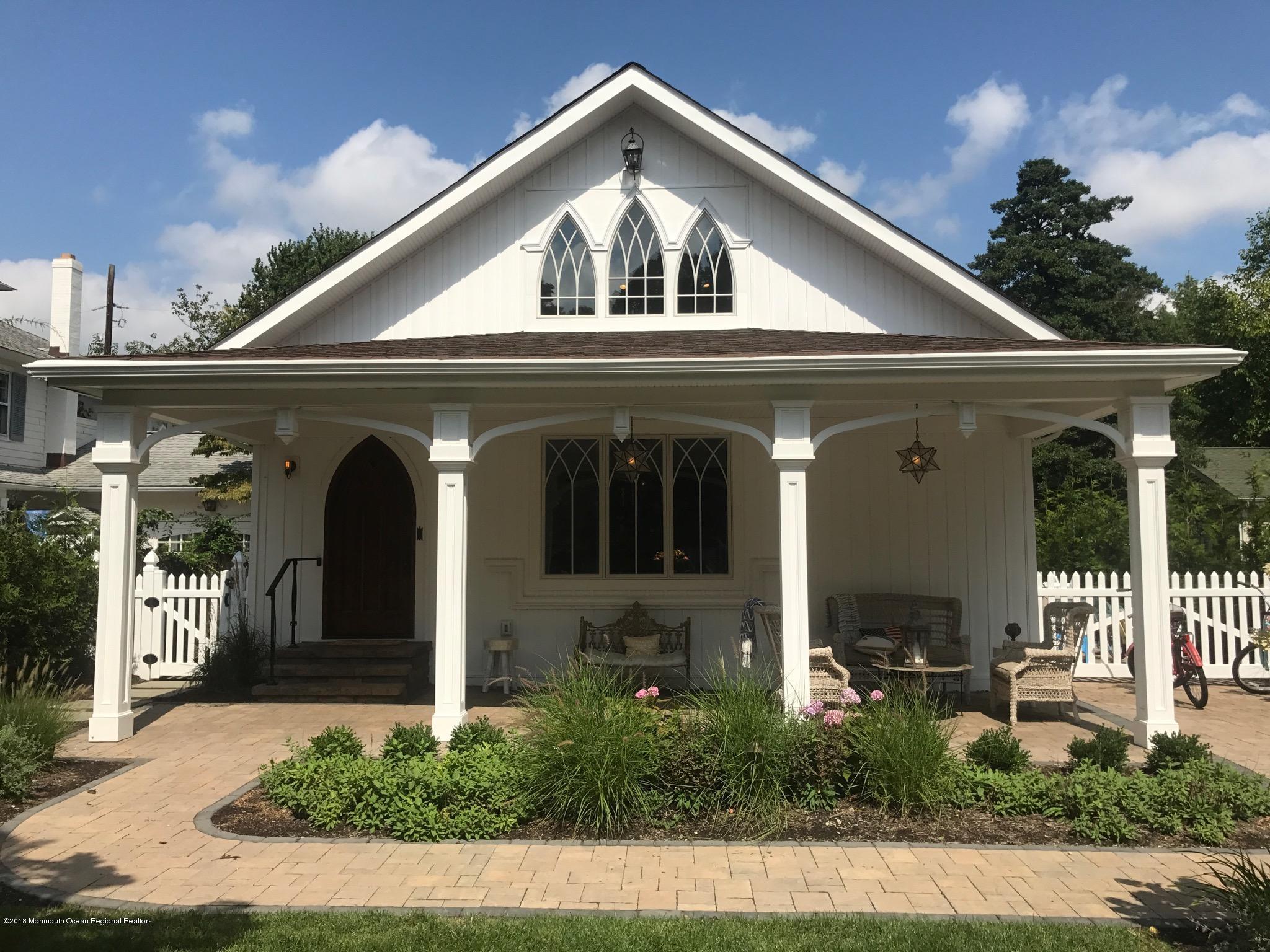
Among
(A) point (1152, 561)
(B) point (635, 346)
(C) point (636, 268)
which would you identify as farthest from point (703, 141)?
(A) point (1152, 561)

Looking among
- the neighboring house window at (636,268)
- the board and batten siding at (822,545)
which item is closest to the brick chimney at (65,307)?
the board and batten siding at (822,545)

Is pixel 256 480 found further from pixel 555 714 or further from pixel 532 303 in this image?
pixel 555 714

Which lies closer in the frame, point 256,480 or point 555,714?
point 555,714

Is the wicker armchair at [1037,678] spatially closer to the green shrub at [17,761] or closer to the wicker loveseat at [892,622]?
the wicker loveseat at [892,622]

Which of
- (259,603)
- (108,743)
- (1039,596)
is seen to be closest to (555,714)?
(108,743)

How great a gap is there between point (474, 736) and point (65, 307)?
806 inches

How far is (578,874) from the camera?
5.00m

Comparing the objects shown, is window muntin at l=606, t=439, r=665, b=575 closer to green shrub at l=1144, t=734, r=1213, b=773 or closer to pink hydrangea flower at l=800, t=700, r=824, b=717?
pink hydrangea flower at l=800, t=700, r=824, b=717

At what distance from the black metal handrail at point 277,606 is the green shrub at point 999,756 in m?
7.64

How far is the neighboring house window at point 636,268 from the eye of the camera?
35.2 feet

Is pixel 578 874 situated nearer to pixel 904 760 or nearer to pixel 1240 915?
pixel 904 760

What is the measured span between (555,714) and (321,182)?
24666 mm

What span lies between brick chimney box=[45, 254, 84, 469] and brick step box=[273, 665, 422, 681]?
46.6ft

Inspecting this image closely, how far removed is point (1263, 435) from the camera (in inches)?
1161
